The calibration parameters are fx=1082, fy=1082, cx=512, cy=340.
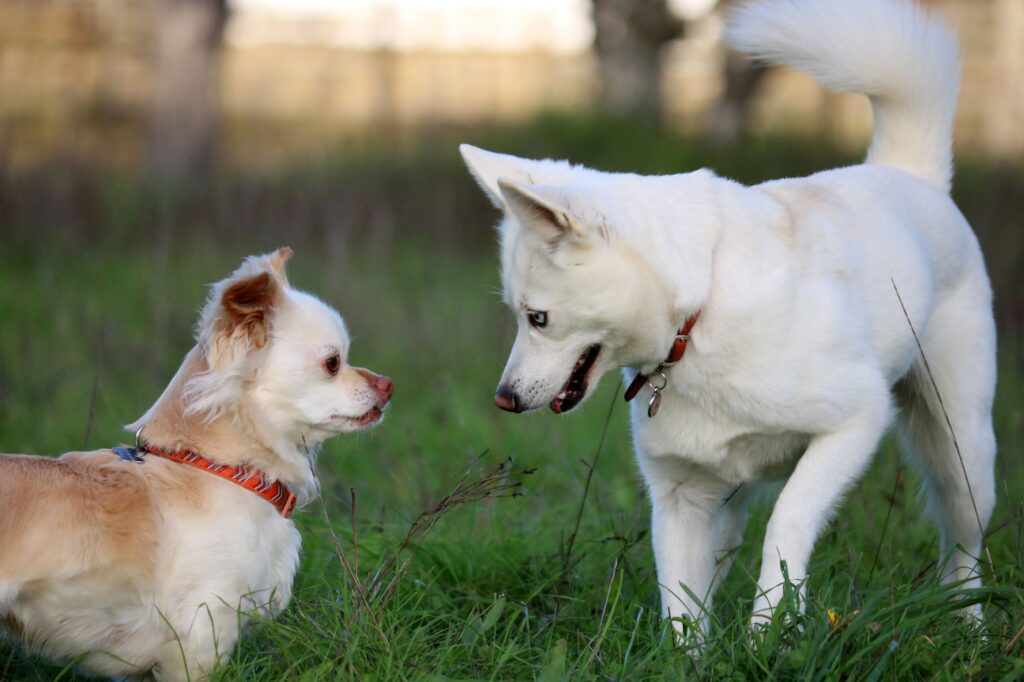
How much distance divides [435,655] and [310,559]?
3.09 ft

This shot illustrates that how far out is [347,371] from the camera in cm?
321

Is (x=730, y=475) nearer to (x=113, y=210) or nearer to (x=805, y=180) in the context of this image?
(x=805, y=180)

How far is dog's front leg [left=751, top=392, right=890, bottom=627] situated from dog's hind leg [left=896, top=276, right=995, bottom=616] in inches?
26.3

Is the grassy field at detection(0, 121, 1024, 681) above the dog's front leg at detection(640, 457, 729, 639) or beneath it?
beneath

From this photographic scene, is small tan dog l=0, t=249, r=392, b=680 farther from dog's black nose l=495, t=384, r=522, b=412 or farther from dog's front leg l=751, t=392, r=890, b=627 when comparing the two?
dog's front leg l=751, t=392, r=890, b=627

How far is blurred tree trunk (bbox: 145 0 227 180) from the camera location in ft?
40.3

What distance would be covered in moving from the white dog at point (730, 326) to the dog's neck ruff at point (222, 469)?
715 millimetres

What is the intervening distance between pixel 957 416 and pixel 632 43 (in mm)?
10437

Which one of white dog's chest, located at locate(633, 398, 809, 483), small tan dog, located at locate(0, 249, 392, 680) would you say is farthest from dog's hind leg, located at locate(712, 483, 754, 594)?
small tan dog, located at locate(0, 249, 392, 680)

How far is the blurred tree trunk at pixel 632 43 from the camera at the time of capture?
13266mm

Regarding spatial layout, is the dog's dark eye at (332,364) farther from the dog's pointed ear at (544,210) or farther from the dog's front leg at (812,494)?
the dog's front leg at (812,494)

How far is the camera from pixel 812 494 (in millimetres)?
2998

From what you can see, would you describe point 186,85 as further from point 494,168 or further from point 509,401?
point 509,401

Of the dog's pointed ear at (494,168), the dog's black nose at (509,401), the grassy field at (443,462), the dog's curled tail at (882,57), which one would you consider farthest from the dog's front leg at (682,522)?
the dog's curled tail at (882,57)
